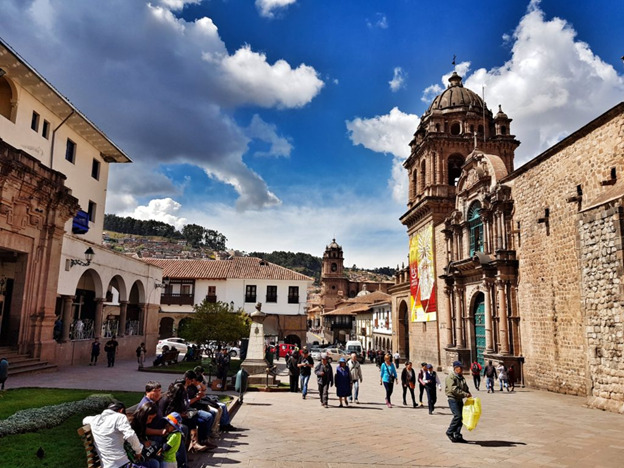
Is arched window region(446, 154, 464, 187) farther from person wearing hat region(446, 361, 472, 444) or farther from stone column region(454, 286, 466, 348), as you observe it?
person wearing hat region(446, 361, 472, 444)

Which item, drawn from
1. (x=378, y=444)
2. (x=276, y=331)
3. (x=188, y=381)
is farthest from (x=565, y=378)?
(x=276, y=331)

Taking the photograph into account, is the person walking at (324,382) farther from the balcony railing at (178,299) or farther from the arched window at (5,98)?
the balcony railing at (178,299)

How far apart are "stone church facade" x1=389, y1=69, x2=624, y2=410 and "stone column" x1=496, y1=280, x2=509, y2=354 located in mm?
51

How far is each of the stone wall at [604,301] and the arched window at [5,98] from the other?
2236 centimetres

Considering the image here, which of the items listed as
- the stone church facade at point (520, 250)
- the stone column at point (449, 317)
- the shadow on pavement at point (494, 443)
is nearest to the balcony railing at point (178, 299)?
the stone church facade at point (520, 250)

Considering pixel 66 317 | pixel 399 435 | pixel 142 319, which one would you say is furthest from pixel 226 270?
pixel 399 435

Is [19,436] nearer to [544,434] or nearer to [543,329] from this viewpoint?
[544,434]

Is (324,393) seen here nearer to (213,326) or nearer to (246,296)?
Result: (213,326)

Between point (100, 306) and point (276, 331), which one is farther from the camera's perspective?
point (276, 331)

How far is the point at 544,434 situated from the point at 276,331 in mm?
35776

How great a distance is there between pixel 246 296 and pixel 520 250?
28652 mm

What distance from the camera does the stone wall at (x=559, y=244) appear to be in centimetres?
1530

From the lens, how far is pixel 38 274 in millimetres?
15961

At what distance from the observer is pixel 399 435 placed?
29.3 ft
